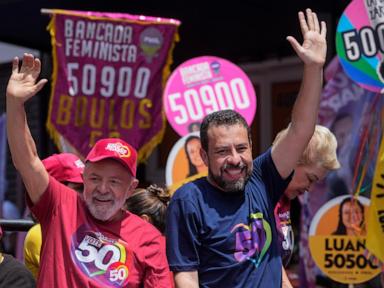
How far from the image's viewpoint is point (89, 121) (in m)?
5.70

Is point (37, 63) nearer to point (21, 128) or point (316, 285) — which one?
point (21, 128)

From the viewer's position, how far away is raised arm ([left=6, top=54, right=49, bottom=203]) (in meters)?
2.43

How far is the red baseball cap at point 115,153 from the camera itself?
260 cm

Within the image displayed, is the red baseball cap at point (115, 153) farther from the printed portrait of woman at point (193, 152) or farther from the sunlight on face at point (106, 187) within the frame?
the printed portrait of woman at point (193, 152)

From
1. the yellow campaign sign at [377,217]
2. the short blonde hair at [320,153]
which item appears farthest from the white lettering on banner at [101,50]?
the short blonde hair at [320,153]

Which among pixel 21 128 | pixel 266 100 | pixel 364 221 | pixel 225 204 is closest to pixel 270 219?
pixel 225 204

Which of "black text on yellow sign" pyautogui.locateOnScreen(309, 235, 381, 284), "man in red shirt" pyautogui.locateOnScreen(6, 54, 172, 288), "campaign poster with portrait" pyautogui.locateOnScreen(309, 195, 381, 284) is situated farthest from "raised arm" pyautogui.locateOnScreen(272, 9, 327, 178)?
"black text on yellow sign" pyautogui.locateOnScreen(309, 235, 381, 284)

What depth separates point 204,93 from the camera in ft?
16.5

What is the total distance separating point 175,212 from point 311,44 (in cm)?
79

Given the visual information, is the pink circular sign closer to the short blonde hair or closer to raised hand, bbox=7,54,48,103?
the short blonde hair

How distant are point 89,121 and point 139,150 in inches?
18.3

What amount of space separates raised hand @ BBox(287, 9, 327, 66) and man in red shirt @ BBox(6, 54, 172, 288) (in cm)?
73

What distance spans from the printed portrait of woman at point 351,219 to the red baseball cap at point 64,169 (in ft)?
7.00

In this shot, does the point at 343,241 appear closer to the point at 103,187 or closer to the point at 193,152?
the point at 193,152
